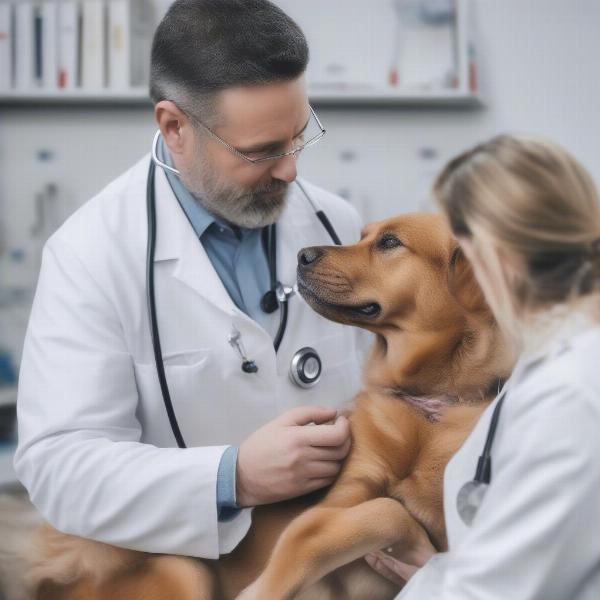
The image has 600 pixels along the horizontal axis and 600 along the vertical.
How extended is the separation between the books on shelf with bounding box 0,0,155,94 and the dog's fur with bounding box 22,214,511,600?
150cm

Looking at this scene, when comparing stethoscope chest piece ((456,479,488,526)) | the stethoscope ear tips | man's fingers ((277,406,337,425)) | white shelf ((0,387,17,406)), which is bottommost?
white shelf ((0,387,17,406))

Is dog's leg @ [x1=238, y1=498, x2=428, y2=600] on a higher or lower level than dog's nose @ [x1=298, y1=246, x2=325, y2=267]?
lower

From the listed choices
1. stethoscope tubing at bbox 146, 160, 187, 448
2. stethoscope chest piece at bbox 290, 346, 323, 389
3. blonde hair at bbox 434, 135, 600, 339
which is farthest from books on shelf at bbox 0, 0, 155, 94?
blonde hair at bbox 434, 135, 600, 339

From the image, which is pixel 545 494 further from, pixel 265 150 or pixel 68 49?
pixel 68 49

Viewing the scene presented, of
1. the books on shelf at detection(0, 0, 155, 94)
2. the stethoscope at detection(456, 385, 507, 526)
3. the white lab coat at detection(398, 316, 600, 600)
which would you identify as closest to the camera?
the white lab coat at detection(398, 316, 600, 600)

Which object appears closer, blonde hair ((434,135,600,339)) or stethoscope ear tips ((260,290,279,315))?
blonde hair ((434,135,600,339))

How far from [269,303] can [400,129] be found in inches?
56.0

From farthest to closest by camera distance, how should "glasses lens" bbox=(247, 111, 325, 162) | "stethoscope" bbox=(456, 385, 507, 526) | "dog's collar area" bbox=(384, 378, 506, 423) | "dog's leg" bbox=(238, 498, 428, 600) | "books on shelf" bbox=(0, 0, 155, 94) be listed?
"books on shelf" bbox=(0, 0, 155, 94)
"glasses lens" bbox=(247, 111, 325, 162)
"dog's collar area" bbox=(384, 378, 506, 423)
"dog's leg" bbox=(238, 498, 428, 600)
"stethoscope" bbox=(456, 385, 507, 526)

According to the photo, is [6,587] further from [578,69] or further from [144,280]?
[578,69]

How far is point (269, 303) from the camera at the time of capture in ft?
3.72

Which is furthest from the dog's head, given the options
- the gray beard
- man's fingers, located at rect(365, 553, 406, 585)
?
man's fingers, located at rect(365, 553, 406, 585)

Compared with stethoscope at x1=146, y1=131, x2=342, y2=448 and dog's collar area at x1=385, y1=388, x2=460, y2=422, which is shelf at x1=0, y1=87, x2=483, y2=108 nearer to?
stethoscope at x1=146, y1=131, x2=342, y2=448

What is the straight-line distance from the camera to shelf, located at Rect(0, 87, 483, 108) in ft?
7.28

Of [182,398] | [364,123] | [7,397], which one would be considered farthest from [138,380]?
[364,123]
